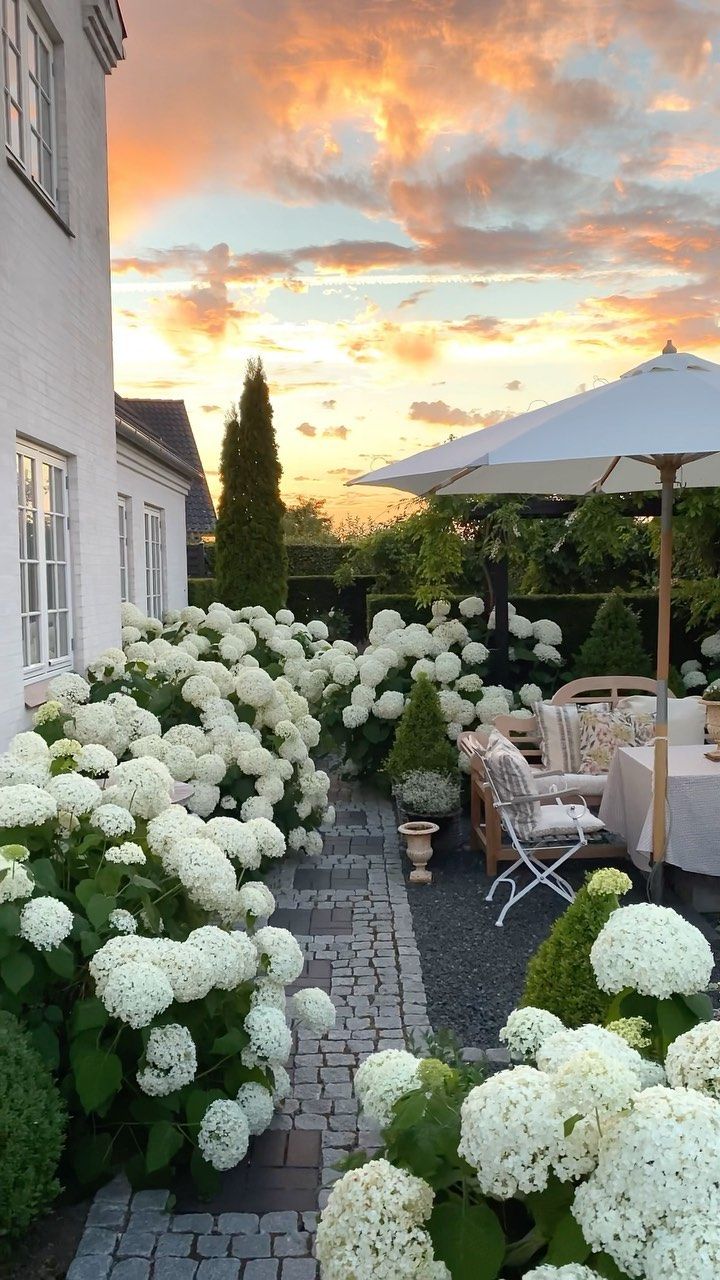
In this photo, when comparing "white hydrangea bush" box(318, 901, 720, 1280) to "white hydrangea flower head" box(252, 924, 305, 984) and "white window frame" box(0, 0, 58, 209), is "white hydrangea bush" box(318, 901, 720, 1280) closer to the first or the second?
"white hydrangea flower head" box(252, 924, 305, 984)

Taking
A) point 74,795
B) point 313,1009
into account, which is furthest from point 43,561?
point 313,1009

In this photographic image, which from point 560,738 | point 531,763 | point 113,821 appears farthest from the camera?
point 531,763

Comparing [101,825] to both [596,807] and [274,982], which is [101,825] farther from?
[596,807]

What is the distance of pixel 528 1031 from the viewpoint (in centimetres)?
190

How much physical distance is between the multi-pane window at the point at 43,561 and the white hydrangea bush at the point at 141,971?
10.7 feet

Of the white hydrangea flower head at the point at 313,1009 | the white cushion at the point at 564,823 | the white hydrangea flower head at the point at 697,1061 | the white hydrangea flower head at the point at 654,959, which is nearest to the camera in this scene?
the white hydrangea flower head at the point at 697,1061

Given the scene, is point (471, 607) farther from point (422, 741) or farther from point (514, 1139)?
point (514, 1139)

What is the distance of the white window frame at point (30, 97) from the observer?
6.04 m

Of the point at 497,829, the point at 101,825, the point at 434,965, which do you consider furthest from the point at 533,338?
the point at 101,825

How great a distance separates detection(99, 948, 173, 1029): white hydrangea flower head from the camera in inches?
106

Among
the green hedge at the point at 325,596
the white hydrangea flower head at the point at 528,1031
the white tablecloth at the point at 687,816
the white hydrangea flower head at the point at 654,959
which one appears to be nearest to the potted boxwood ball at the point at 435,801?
the white tablecloth at the point at 687,816

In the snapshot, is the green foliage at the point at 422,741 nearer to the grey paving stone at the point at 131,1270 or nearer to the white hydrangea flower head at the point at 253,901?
the white hydrangea flower head at the point at 253,901

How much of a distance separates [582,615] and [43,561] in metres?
8.64

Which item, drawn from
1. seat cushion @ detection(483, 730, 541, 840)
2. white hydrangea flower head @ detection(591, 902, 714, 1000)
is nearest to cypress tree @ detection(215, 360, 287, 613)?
seat cushion @ detection(483, 730, 541, 840)
